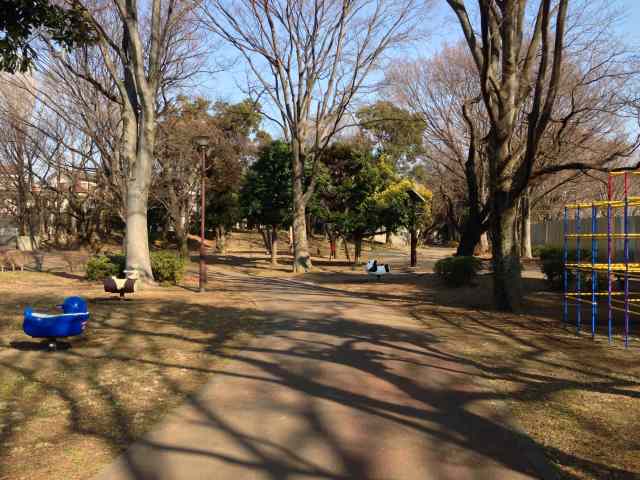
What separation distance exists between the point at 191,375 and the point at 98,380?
1030 millimetres

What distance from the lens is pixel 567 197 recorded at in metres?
42.2

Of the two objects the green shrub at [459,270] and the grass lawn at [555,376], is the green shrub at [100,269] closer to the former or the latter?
the grass lawn at [555,376]

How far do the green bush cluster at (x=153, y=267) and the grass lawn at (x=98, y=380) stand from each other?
17.0 ft

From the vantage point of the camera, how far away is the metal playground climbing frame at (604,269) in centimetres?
938

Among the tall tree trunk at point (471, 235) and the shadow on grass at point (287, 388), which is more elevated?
the tall tree trunk at point (471, 235)

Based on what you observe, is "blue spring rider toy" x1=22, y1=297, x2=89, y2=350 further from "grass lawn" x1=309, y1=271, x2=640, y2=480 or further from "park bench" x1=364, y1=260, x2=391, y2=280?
"park bench" x1=364, y1=260, x2=391, y2=280

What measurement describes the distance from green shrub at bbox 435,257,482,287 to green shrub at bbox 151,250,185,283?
27.3ft

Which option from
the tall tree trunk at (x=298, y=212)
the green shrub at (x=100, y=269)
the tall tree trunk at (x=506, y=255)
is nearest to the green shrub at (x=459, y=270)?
the tall tree trunk at (x=506, y=255)

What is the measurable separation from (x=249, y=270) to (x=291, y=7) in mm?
11432

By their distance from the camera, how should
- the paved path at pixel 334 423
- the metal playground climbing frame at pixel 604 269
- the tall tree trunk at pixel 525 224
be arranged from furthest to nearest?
the tall tree trunk at pixel 525 224, the metal playground climbing frame at pixel 604 269, the paved path at pixel 334 423

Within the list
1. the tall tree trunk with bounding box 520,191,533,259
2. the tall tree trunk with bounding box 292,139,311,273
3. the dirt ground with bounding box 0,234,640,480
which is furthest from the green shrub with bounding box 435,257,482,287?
the tall tree trunk with bounding box 520,191,533,259

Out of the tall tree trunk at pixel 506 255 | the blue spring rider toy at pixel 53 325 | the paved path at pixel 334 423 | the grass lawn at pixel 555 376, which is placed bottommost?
the grass lawn at pixel 555 376

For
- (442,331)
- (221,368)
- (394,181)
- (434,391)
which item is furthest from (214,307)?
(394,181)

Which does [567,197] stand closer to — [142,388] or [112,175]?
[112,175]
